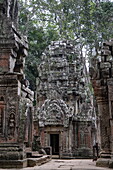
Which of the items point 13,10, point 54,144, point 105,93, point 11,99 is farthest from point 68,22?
point 11,99

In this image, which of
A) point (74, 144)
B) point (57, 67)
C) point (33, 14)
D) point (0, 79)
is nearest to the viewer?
point (0, 79)

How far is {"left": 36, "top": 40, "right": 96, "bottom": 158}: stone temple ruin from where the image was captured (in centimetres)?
1777

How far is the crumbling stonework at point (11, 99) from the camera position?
6.93 meters

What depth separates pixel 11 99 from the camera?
738 centimetres

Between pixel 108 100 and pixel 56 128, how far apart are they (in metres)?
10.3

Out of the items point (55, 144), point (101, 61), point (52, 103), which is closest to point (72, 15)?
point (52, 103)

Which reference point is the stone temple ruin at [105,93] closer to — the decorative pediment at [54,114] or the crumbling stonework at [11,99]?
the crumbling stonework at [11,99]

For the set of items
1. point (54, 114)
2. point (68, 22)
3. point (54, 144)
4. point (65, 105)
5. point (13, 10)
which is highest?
point (68, 22)

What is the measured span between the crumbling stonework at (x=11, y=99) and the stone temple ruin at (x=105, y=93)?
248 cm

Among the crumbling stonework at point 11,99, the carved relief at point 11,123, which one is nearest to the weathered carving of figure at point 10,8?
the crumbling stonework at point 11,99

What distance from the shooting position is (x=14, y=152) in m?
6.84

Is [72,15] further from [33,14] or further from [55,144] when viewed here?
[55,144]

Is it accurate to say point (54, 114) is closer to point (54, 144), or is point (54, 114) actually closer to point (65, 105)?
point (65, 105)

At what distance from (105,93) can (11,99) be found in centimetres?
329
